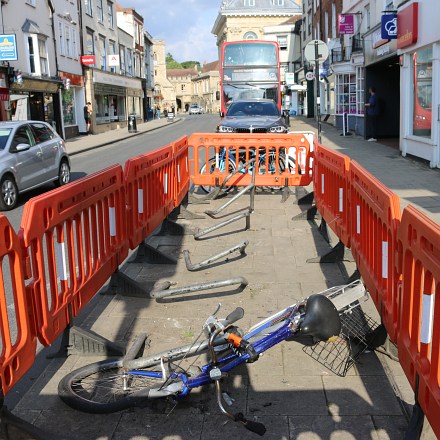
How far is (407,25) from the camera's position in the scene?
642 inches

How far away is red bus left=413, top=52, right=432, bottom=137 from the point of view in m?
15.5

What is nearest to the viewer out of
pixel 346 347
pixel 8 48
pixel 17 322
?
pixel 17 322

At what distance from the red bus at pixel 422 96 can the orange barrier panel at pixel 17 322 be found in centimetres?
1421

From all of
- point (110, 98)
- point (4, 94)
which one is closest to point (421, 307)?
point (4, 94)

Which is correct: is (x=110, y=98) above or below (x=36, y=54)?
below

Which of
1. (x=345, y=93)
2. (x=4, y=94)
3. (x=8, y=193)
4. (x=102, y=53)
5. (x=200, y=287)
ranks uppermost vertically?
(x=102, y=53)

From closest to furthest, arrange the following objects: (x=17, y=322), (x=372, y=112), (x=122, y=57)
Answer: (x=17, y=322), (x=372, y=112), (x=122, y=57)

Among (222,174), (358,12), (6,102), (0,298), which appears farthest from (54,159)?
(358,12)

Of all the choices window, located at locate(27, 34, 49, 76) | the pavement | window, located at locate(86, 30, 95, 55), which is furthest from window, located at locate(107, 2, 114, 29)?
the pavement

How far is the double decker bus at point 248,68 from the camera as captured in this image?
2469 centimetres

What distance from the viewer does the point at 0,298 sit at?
3035mm

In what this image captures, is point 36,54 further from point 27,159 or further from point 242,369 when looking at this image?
point 242,369

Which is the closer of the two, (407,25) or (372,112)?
(407,25)

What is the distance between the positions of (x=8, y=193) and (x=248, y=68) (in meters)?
15.7
